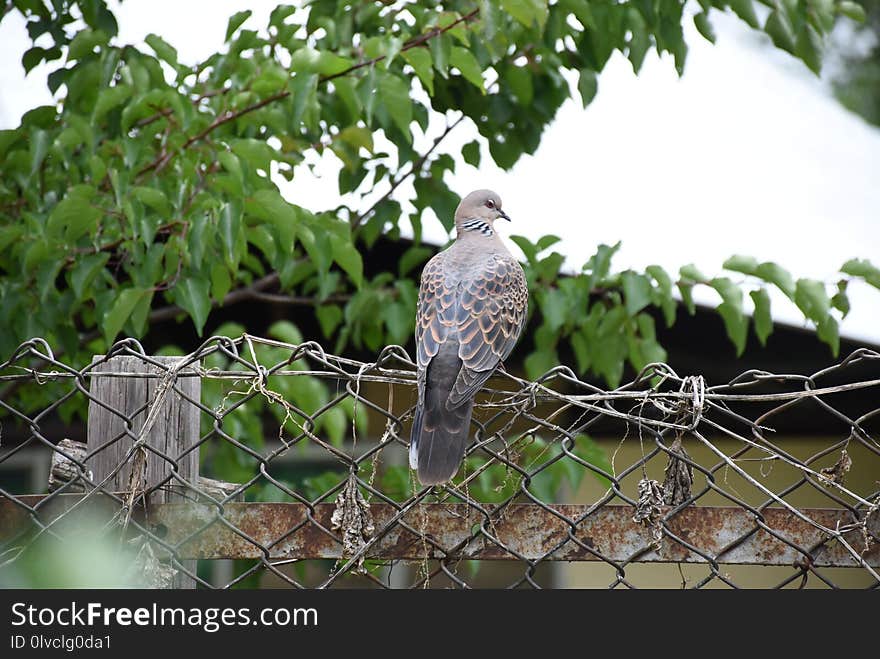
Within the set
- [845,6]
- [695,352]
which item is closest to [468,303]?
[845,6]

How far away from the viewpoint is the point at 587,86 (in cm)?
295

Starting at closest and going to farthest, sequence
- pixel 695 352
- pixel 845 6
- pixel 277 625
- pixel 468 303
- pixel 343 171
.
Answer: pixel 277 625, pixel 468 303, pixel 845 6, pixel 343 171, pixel 695 352

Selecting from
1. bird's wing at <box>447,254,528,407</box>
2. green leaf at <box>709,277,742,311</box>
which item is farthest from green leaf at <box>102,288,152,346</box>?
green leaf at <box>709,277,742,311</box>

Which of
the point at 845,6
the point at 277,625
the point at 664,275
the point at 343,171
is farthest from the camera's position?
the point at 343,171

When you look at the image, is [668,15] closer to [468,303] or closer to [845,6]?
[845,6]

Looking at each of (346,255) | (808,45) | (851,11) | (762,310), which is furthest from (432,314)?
(851,11)

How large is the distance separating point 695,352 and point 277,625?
15.4 ft

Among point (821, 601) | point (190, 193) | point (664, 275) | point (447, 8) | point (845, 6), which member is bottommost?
point (821, 601)

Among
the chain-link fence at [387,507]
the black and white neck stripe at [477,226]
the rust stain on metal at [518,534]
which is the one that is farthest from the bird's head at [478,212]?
the rust stain on metal at [518,534]

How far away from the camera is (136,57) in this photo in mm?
2820

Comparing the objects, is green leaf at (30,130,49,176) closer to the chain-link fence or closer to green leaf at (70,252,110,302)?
green leaf at (70,252,110,302)

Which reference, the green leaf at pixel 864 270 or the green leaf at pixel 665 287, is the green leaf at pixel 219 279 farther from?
the green leaf at pixel 864 270

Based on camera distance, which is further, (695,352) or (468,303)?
(695,352)

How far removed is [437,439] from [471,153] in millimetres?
1860
